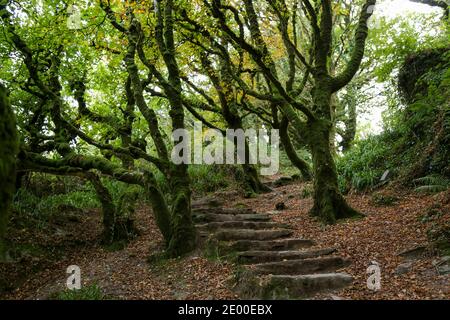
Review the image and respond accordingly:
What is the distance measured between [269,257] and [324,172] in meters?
3.27

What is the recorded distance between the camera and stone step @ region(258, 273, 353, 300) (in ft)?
19.4

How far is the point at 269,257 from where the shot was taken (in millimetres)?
7230

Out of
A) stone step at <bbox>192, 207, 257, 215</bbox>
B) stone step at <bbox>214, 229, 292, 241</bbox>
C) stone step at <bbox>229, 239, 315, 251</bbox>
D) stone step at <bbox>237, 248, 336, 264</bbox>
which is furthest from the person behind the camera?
stone step at <bbox>192, 207, 257, 215</bbox>

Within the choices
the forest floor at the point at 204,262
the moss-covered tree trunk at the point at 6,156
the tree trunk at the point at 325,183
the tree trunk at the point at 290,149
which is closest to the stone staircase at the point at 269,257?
the forest floor at the point at 204,262

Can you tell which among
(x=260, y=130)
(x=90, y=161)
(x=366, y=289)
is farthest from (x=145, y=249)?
(x=260, y=130)

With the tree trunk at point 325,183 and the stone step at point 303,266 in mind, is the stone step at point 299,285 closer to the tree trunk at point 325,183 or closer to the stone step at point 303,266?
the stone step at point 303,266

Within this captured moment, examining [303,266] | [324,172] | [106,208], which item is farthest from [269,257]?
[106,208]

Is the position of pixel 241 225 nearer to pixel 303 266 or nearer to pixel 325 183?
pixel 325 183

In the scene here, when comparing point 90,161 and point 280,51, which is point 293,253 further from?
point 280,51

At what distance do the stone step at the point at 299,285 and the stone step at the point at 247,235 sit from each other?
236 centimetres

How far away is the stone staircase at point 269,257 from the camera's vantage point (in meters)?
6.01

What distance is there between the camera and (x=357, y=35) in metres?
10.3

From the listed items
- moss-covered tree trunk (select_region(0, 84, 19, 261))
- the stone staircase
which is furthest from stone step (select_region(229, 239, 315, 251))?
moss-covered tree trunk (select_region(0, 84, 19, 261))

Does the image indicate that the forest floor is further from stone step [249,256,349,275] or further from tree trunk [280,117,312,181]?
tree trunk [280,117,312,181]
